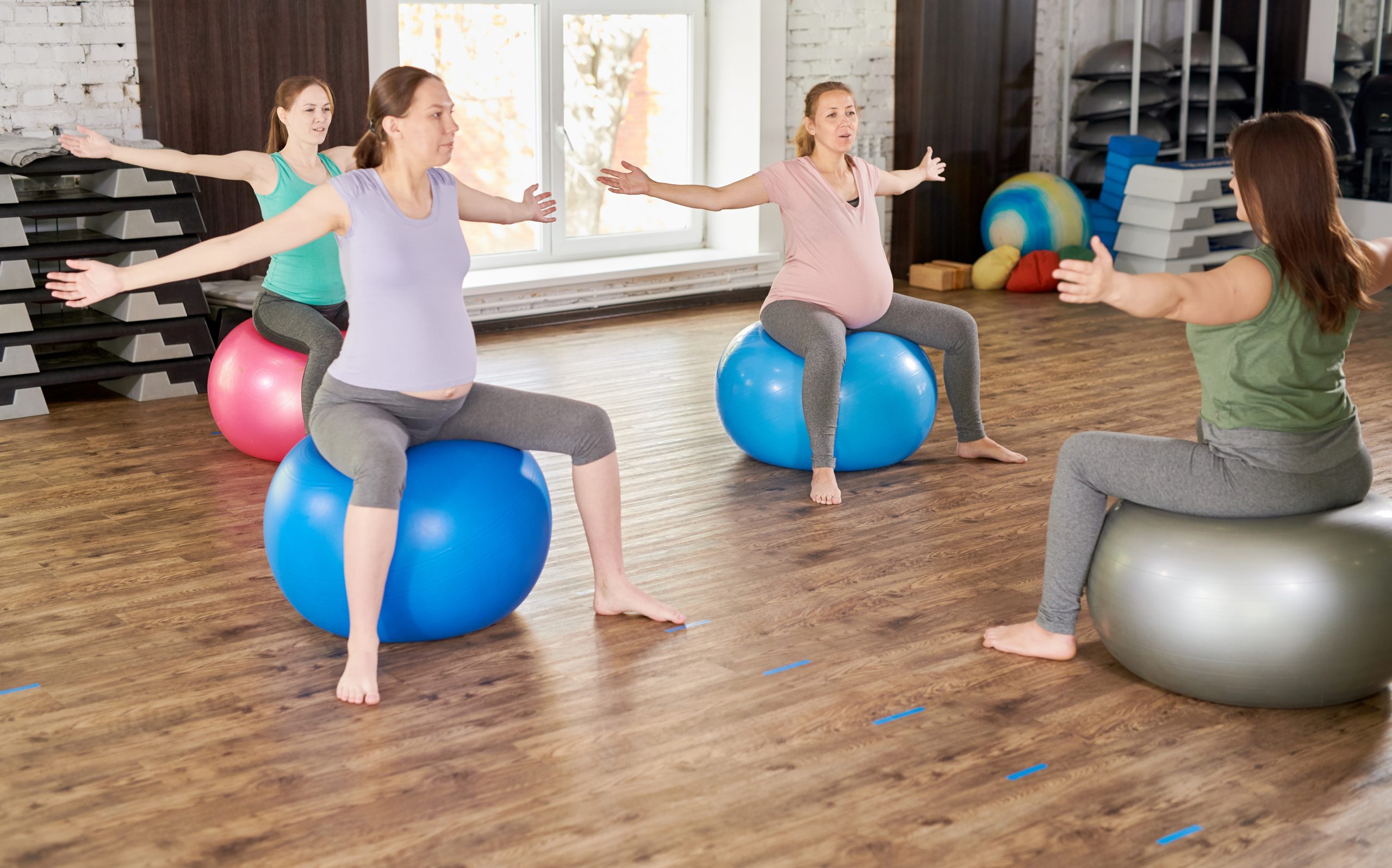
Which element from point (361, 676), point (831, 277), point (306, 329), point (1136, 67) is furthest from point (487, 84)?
point (361, 676)

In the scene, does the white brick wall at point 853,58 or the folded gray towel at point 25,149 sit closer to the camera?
the folded gray towel at point 25,149

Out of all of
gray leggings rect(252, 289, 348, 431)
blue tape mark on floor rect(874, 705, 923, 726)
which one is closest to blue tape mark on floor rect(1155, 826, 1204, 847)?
blue tape mark on floor rect(874, 705, 923, 726)

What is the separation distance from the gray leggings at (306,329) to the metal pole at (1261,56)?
5680mm

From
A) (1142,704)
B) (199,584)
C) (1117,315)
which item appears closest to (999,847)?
(1142,704)

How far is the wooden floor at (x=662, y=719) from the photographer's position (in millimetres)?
2051

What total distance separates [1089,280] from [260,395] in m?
2.56

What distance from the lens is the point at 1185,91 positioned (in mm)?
7352

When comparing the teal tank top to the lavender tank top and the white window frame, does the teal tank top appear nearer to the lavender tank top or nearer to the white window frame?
the lavender tank top

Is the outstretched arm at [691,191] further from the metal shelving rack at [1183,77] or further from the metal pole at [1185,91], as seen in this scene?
the metal pole at [1185,91]

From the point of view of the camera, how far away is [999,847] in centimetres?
202

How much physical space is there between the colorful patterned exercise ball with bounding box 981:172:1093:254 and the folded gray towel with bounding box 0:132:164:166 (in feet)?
13.9

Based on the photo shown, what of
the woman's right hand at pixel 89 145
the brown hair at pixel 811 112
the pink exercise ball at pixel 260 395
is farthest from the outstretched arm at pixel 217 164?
the brown hair at pixel 811 112

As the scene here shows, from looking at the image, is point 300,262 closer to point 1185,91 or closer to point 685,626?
Answer: point 685,626

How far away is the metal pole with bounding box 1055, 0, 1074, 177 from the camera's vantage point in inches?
297
